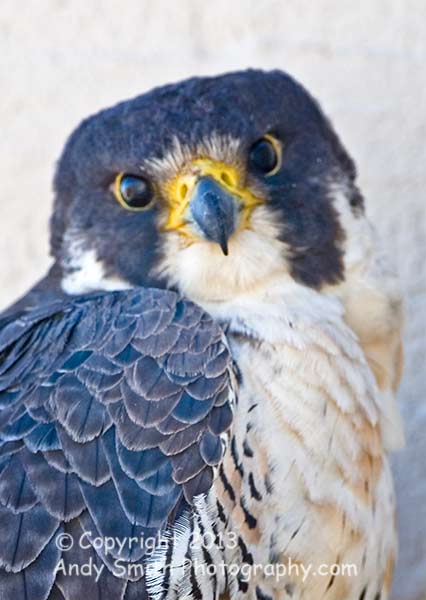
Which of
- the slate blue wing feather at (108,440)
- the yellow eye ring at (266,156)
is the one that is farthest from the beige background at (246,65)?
the slate blue wing feather at (108,440)

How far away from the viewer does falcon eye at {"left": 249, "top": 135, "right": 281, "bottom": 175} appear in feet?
7.79

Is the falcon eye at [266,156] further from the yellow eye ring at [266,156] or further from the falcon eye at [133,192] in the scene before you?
the falcon eye at [133,192]

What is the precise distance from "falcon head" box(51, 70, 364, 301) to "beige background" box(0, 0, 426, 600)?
458 mm

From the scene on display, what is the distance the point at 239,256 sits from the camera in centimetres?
229

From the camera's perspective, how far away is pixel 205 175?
2311mm

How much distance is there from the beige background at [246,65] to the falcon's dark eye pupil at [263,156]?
60 centimetres

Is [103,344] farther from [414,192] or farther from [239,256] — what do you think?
[414,192]

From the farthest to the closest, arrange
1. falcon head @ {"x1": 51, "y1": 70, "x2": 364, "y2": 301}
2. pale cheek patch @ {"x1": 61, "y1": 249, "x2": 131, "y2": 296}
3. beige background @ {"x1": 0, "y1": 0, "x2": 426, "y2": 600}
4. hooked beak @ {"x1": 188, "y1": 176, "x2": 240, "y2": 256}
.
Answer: beige background @ {"x1": 0, "y1": 0, "x2": 426, "y2": 600} < pale cheek patch @ {"x1": 61, "y1": 249, "x2": 131, "y2": 296} < falcon head @ {"x1": 51, "y1": 70, "x2": 364, "y2": 301} < hooked beak @ {"x1": 188, "y1": 176, "x2": 240, "y2": 256}

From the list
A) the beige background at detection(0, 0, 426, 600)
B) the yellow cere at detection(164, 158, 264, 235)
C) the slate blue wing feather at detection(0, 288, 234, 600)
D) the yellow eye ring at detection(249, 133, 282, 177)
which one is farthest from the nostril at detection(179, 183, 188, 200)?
the beige background at detection(0, 0, 426, 600)

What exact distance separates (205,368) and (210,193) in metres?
0.35

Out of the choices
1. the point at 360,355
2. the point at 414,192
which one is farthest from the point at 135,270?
the point at 414,192

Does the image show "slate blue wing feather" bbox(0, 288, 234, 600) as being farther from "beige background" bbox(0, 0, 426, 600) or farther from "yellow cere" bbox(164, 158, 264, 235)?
"beige background" bbox(0, 0, 426, 600)

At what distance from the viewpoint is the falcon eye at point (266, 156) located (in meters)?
2.38

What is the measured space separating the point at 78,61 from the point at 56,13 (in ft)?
0.49
